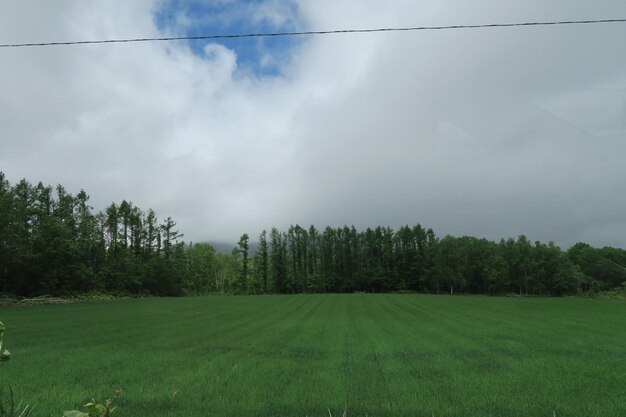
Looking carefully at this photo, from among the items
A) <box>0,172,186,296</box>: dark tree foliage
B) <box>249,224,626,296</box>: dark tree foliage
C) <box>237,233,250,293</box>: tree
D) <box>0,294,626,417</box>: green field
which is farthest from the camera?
<box>237,233,250,293</box>: tree

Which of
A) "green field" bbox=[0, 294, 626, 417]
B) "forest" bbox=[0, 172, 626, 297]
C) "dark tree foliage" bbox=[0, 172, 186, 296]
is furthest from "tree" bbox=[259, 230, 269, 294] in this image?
"green field" bbox=[0, 294, 626, 417]

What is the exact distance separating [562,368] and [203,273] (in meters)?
98.7

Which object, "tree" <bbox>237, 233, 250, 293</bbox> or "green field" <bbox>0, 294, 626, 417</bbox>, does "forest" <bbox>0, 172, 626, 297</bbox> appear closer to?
"tree" <bbox>237, 233, 250, 293</bbox>

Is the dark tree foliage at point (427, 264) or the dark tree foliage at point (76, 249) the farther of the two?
the dark tree foliage at point (427, 264)

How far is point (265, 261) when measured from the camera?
371 ft

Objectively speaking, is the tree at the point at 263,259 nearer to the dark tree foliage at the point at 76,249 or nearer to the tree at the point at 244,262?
the tree at the point at 244,262

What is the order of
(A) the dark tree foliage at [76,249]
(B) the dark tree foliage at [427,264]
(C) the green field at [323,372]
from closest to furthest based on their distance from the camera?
(C) the green field at [323,372]
(A) the dark tree foliage at [76,249]
(B) the dark tree foliage at [427,264]

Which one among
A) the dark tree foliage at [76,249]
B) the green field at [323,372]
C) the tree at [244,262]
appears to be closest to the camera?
the green field at [323,372]

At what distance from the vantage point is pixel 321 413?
6672 millimetres

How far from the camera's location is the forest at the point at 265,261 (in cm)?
4972

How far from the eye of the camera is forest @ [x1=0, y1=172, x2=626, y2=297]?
4972cm

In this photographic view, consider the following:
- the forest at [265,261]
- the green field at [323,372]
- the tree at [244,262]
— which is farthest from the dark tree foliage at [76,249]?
the green field at [323,372]

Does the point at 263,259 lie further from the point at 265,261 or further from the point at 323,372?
the point at 323,372

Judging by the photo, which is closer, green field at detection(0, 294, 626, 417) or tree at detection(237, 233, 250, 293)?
green field at detection(0, 294, 626, 417)
